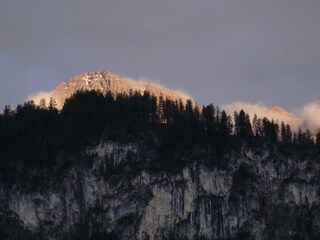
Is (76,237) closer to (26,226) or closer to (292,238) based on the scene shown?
(26,226)

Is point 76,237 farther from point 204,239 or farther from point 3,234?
point 204,239

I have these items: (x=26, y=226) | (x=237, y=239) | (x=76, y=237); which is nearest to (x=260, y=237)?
(x=237, y=239)

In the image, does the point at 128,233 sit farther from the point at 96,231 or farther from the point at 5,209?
the point at 5,209

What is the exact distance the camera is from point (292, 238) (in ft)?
656

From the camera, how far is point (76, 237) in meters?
195

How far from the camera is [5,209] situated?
199m

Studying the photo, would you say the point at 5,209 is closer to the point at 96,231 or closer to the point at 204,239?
the point at 96,231

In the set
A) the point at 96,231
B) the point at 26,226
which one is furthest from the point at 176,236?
the point at 26,226

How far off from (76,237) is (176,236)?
87.9 feet

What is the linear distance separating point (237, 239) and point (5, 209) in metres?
63.3

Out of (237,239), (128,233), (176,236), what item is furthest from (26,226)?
(237,239)

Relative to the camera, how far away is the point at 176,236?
19838cm

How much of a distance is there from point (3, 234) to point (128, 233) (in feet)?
108

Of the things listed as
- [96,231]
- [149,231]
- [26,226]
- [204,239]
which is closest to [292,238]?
[204,239]
